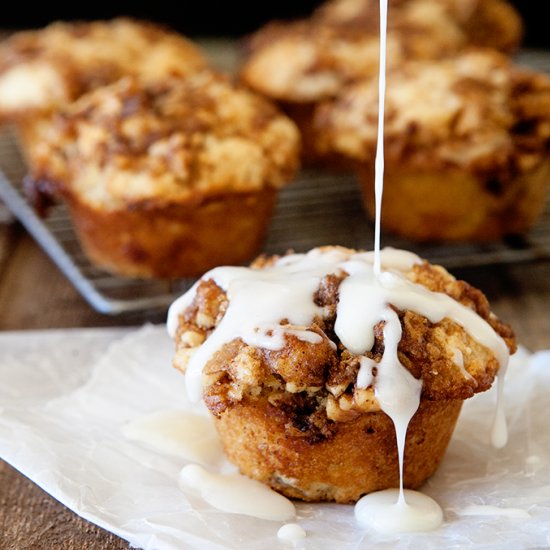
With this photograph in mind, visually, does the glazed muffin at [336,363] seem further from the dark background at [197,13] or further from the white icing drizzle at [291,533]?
the dark background at [197,13]

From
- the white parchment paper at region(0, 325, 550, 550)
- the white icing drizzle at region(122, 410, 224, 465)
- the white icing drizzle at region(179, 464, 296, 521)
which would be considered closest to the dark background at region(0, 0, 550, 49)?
the white parchment paper at region(0, 325, 550, 550)

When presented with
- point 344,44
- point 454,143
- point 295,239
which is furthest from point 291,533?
point 344,44

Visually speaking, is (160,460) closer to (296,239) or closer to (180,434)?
(180,434)

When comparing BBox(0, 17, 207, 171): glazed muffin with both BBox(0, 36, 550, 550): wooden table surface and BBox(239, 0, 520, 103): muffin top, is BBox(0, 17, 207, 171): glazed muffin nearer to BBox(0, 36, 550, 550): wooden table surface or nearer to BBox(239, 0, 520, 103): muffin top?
BBox(239, 0, 520, 103): muffin top

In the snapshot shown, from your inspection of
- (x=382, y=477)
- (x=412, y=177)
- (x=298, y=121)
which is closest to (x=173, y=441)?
(x=382, y=477)

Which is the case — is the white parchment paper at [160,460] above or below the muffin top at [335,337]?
below

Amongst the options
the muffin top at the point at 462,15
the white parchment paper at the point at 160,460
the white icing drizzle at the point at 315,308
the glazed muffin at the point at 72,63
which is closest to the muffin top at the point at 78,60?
the glazed muffin at the point at 72,63
